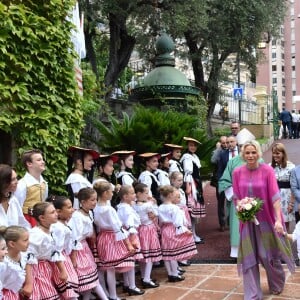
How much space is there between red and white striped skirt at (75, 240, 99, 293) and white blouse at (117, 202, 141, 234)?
2.20 ft

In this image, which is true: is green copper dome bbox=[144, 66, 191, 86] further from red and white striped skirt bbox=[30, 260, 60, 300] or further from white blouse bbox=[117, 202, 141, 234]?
red and white striped skirt bbox=[30, 260, 60, 300]

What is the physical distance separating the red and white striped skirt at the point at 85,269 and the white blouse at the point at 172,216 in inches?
56.6

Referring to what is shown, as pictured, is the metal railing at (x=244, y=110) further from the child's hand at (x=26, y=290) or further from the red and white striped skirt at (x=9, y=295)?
the red and white striped skirt at (x=9, y=295)

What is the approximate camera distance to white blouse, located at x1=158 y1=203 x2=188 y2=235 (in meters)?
6.34

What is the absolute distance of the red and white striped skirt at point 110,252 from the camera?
18.0ft

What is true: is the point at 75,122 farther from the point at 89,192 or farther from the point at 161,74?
the point at 161,74

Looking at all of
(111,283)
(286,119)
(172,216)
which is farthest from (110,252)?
(286,119)

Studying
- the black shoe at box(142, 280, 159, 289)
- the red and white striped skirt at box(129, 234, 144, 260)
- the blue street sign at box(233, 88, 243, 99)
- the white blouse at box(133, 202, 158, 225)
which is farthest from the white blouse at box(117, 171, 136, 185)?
the blue street sign at box(233, 88, 243, 99)

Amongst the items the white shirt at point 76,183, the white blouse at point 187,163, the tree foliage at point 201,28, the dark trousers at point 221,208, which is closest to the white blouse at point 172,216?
the white shirt at point 76,183

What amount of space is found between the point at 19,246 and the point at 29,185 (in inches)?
51.6

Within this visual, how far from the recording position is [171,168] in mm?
7855

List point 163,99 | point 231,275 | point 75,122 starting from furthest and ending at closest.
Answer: point 163,99
point 75,122
point 231,275

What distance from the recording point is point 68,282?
4.62 metres

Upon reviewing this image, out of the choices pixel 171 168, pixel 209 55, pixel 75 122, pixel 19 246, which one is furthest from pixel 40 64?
pixel 209 55
